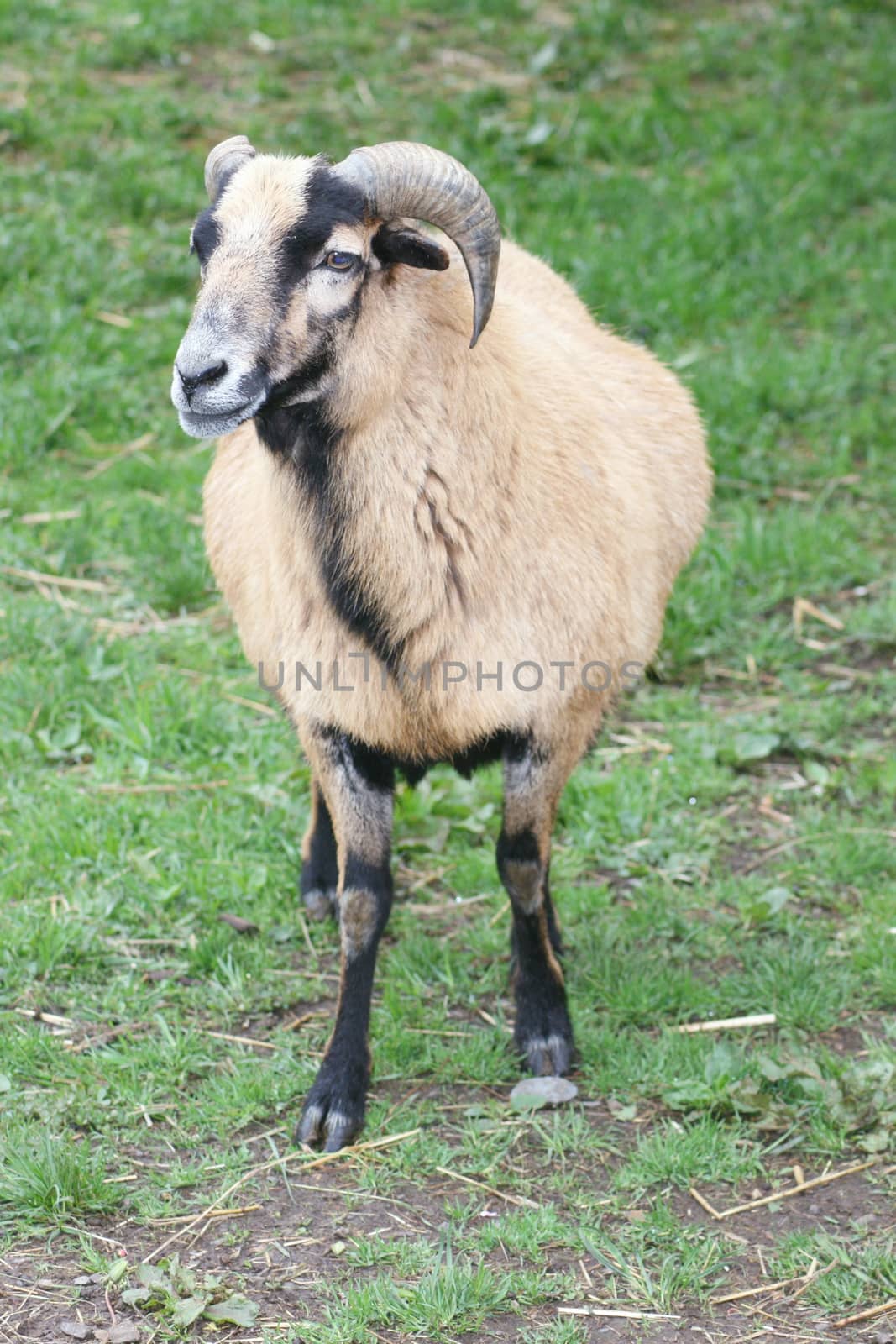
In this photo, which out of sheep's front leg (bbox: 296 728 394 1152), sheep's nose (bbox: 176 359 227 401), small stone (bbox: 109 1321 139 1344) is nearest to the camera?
small stone (bbox: 109 1321 139 1344)

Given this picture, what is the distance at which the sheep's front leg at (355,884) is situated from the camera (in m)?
4.42

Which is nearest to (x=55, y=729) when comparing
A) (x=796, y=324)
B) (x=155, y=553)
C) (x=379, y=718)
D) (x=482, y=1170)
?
(x=155, y=553)

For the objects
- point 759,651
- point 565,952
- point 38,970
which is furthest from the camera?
point 759,651

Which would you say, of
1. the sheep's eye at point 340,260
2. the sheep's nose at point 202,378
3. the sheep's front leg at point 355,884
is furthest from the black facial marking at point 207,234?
the sheep's front leg at point 355,884

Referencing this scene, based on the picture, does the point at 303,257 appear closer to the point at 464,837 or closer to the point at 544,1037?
the point at 544,1037

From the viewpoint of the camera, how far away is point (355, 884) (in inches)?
177

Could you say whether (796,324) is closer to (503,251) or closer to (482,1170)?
(503,251)

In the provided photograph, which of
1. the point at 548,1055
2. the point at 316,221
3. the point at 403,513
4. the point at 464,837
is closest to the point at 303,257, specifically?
the point at 316,221

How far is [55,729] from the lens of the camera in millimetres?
6020

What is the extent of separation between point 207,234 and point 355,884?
6.06 feet

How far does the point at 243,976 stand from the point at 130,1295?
1433 mm

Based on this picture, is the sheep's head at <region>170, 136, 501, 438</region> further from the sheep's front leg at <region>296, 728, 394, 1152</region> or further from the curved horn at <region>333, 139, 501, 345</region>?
the sheep's front leg at <region>296, 728, 394, 1152</region>

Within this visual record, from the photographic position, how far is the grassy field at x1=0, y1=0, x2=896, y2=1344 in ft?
12.7

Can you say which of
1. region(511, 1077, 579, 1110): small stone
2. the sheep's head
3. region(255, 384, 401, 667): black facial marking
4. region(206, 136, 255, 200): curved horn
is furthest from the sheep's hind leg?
region(206, 136, 255, 200): curved horn
